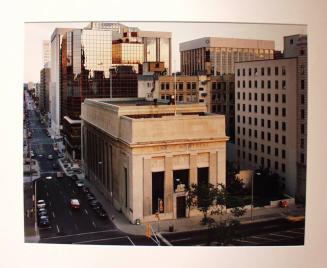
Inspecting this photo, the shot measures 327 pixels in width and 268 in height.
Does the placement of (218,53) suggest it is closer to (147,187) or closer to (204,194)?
(204,194)

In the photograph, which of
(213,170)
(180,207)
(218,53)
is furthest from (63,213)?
(218,53)

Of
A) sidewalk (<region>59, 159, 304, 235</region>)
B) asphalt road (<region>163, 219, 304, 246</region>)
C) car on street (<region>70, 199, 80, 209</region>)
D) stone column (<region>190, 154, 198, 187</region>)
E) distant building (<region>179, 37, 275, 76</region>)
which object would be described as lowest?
asphalt road (<region>163, 219, 304, 246</region>)

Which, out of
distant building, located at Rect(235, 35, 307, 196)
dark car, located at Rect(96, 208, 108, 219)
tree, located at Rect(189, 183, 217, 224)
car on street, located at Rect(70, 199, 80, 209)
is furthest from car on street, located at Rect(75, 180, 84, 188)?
distant building, located at Rect(235, 35, 307, 196)

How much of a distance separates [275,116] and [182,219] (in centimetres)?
300

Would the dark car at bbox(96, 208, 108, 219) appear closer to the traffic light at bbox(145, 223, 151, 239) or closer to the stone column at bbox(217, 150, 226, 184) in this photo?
the traffic light at bbox(145, 223, 151, 239)

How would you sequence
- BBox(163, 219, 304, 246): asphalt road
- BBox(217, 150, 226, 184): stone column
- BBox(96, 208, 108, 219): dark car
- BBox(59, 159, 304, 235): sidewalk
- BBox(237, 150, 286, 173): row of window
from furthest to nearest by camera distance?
BBox(237, 150, 286, 173): row of window
BBox(217, 150, 226, 184): stone column
BBox(96, 208, 108, 219): dark car
BBox(59, 159, 304, 235): sidewalk
BBox(163, 219, 304, 246): asphalt road

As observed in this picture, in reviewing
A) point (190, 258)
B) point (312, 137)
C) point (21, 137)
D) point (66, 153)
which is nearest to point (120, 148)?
point (66, 153)

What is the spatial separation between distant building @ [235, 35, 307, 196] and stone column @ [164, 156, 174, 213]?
1.53 metres

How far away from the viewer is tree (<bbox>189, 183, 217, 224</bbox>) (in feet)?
34.1

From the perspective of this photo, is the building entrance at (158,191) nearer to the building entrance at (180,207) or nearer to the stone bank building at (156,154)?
the stone bank building at (156,154)

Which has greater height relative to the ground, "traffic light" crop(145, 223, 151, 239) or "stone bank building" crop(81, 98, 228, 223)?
"stone bank building" crop(81, 98, 228, 223)

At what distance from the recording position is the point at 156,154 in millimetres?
10391

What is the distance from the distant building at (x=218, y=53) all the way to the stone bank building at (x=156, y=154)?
3.06 feet

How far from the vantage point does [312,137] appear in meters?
9.86
